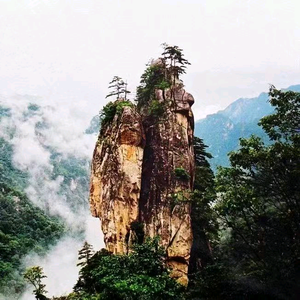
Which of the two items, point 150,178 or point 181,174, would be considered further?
point 150,178

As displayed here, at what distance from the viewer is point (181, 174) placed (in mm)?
25203

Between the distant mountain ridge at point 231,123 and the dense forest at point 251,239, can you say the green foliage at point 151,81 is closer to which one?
the dense forest at point 251,239

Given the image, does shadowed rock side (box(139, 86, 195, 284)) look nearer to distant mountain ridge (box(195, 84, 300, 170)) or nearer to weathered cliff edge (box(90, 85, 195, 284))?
weathered cliff edge (box(90, 85, 195, 284))

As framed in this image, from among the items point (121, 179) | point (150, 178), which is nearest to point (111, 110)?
point (121, 179)

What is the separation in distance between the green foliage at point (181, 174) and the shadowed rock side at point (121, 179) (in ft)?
7.89

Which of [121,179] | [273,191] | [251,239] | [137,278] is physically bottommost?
[137,278]

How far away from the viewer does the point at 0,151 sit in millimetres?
149375

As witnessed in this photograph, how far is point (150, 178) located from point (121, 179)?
214cm

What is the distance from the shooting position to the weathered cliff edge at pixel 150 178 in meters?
24.0

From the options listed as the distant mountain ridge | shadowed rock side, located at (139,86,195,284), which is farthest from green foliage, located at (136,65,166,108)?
the distant mountain ridge

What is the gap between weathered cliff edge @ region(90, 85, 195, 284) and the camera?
2403 cm

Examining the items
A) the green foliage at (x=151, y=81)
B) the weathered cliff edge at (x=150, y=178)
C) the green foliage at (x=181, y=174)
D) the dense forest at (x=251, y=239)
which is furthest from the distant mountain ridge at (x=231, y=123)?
the dense forest at (x=251, y=239)

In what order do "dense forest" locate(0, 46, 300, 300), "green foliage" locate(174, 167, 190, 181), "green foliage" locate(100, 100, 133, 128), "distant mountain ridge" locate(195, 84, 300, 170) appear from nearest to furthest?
"dense forest" locate(0, 46, 300, 300) < "green foliage" locate(174, 167, 190, 181) < "green foliage" locate(100, 100, 133, 128) < "distant mountain ridge" locate(195, 84, 300, 170)

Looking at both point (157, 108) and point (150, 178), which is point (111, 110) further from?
point (150, 178)
